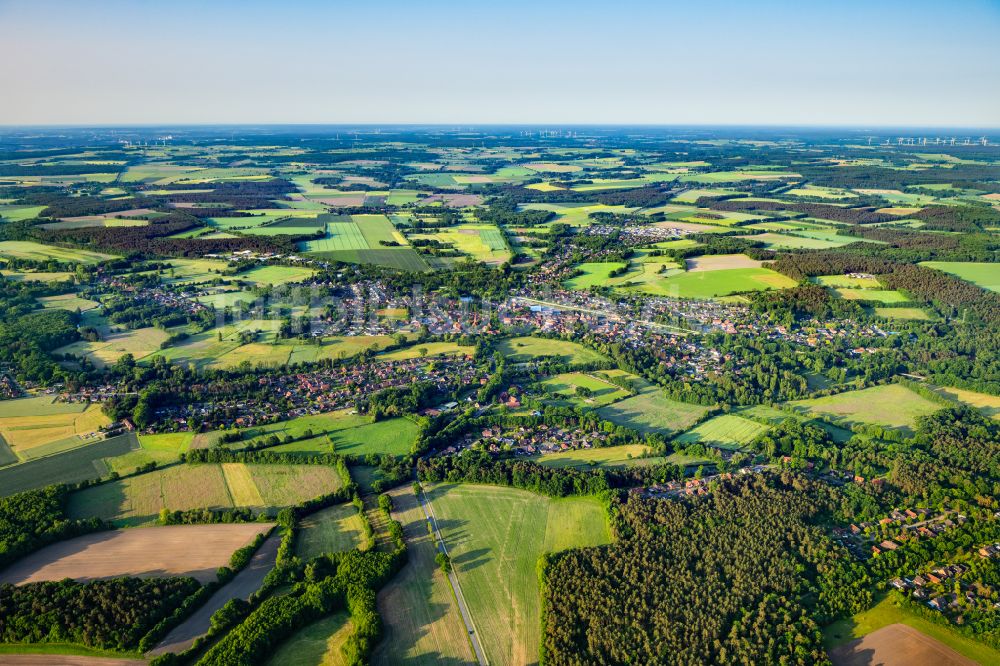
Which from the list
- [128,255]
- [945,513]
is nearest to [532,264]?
[128,255]

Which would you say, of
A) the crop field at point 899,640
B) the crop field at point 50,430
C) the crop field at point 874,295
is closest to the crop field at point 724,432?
the crop field at point 899,640

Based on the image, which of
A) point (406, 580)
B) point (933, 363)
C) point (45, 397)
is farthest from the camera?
point (933, 363)

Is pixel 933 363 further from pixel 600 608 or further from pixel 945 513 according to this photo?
pixel 600 608

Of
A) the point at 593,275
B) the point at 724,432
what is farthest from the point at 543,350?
the point at 593,275

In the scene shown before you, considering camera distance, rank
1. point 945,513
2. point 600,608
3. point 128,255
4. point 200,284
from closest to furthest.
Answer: point 600,608 < point 945,513 < point 200,284 < point 128,255

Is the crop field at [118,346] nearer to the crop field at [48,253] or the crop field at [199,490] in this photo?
the crop field at [199,490]

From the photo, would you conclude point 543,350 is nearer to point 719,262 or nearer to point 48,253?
point 719,262

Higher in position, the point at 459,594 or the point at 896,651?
the point at 459,594
